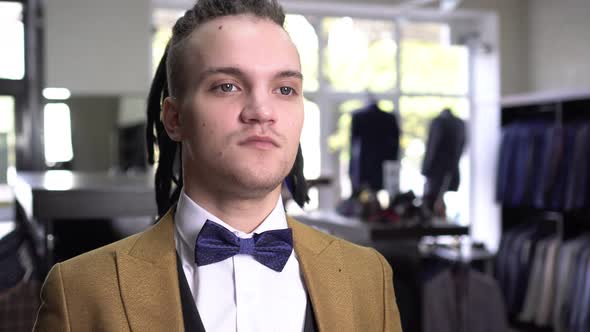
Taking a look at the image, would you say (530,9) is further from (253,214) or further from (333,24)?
(253,214)

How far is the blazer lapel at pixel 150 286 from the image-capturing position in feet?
2.77

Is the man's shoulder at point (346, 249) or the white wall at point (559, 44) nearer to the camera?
the man's shoulder at point (346, 249)

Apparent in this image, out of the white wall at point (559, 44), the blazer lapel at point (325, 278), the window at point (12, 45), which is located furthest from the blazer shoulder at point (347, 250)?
the white wall at point (559, 44)

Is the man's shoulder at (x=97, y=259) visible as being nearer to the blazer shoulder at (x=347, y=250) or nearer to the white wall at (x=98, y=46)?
the blazer shoulder at (x=347, y=250)

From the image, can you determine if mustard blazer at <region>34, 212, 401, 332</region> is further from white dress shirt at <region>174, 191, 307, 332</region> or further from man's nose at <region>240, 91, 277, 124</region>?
man's nose at <region>240, 91, 277, 124</region>

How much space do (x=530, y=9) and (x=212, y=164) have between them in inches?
277

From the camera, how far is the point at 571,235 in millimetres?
5820

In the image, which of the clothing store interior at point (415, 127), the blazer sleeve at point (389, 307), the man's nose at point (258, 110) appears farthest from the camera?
the clothing store interior at point (415, 127)

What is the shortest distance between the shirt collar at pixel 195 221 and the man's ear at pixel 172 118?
0.08 m

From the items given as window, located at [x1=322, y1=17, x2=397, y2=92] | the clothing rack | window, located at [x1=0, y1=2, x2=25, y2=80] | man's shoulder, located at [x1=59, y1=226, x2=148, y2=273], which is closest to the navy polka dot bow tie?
man's shoulder, located at [x1=59, y1=226, x2=148, y2=273]

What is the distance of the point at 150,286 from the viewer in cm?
87

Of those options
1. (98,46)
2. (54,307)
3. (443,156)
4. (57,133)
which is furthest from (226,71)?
(443,156)

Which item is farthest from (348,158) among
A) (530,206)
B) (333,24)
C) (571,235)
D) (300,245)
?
(300,245)

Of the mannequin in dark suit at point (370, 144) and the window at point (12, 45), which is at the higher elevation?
Answer: the window at point (12, 45)
